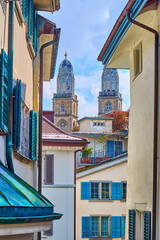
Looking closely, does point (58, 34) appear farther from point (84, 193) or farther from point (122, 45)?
point (84, 193)

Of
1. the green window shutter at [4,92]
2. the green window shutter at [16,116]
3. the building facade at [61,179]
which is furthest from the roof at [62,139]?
the green window shutter at [4,92]

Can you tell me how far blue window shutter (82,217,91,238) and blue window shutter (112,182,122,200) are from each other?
5.44 ft

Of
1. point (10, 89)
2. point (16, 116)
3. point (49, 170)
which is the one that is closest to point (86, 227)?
point (49, 170)

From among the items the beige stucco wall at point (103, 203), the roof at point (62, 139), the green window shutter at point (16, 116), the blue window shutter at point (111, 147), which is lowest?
the beige stucco wall at point (103, 203)

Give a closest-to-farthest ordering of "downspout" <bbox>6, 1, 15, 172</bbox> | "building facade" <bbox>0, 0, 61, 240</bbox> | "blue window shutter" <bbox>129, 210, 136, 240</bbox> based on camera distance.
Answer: "building facade" <bbox>0, 0, 61, 240</bbox>, "downspout" <bbox>6, 1, 15, 172</bbox>, "blue window shutter" <bbox>129, 210, 136, 240</bbox>

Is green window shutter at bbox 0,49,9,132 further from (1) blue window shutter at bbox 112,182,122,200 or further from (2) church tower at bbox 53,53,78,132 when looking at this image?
(2) church tower at bbox 53,53,78,132

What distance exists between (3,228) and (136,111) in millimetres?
7528

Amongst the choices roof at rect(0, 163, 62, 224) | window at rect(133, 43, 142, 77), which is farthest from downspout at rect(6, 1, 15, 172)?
window at rect(133, 43, 142, 77)

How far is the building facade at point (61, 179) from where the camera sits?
19000mm

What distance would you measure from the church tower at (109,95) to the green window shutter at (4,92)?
121 metres

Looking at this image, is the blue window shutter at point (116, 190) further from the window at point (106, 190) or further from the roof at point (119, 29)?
the roof at point (119, 29)

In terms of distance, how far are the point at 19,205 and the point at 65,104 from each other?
133462 millimetres

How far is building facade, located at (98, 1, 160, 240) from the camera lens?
9.89m

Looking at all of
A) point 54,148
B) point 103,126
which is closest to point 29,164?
point 54,148
